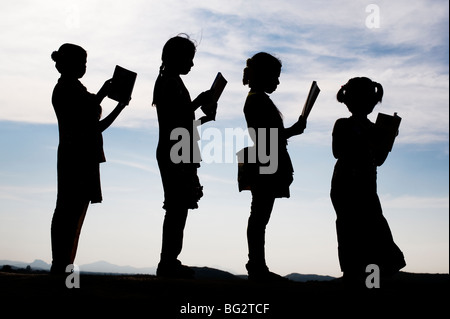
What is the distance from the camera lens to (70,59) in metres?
5.96

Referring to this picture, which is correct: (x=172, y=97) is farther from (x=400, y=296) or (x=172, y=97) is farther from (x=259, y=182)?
(x=400, y=296)

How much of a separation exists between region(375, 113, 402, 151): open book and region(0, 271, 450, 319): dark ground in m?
1.71

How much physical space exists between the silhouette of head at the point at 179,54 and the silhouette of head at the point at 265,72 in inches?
28.8

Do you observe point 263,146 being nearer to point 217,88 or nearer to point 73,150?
point 217,88

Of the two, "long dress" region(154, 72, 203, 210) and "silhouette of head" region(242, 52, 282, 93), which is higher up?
"silhouette of head" region(242, 52, 282, 93)

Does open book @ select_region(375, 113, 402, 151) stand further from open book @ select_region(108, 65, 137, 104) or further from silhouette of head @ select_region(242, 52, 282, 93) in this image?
open book @ select_region(108, 65, 137, 104)

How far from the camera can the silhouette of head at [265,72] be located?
6.36 metres

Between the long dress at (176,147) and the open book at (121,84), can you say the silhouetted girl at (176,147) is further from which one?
the open book at (121,84)

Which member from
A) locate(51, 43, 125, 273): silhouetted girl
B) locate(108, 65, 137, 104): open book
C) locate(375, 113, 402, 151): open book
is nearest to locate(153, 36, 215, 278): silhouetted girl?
locate(108, 65, 137, 104): open book

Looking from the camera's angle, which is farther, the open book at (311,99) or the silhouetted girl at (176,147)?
the open book at (311,99)

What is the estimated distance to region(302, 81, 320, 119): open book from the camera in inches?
242

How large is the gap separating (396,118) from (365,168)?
640mm

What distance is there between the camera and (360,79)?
20.6 feet
